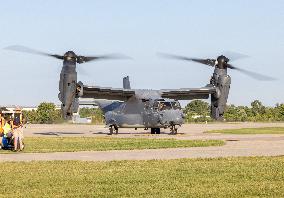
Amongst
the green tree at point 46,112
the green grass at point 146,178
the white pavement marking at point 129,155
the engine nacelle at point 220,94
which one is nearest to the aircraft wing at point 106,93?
the engine nacelle at point 220,94

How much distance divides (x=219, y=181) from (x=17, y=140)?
15.2 m

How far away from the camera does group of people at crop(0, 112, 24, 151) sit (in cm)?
2859

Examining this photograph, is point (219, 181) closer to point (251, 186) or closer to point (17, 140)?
point (251, 186)

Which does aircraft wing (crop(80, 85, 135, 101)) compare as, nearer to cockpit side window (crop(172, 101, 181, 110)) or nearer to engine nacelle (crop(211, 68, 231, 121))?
cockpit side window (crop(172, 101, 181, 110))

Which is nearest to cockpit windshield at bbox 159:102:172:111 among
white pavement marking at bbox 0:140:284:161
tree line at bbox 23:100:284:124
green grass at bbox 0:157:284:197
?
white pavement marking at bbox 0:140:284:161

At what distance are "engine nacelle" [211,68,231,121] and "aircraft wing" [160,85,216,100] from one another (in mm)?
754

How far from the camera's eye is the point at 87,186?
14641mm

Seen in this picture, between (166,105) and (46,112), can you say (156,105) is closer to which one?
(166,105)

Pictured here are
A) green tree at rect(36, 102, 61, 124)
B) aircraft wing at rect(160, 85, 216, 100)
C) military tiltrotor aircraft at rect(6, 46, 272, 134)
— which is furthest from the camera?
green tree at rect(36, 102, 61, 124)

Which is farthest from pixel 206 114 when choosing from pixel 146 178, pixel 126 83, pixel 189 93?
pixel 146 178

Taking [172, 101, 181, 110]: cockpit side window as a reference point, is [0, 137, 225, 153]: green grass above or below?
below

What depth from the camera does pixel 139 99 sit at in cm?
5197

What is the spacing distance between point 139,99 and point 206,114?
127 m

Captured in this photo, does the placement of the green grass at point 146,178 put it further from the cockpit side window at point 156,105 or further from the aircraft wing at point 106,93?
the aircraft wing at point 106,93
